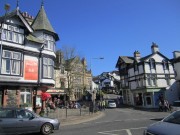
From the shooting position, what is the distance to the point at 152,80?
149ft

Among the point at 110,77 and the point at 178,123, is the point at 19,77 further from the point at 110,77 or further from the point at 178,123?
the point at 110,77

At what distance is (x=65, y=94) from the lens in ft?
182

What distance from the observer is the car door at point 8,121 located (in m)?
11.8

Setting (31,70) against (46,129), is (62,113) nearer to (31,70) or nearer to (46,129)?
(31,70)

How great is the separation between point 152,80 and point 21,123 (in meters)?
37.5

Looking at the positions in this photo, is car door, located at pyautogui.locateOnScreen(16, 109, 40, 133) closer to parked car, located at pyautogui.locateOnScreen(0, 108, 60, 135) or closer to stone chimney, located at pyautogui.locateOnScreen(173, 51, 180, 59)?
parked car, located at pyautogui.locateOnScreen(0, 108, 60, 135)

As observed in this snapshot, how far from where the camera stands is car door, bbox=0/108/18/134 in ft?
38.8

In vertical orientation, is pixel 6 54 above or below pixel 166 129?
above

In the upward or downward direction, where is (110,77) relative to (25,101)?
upward

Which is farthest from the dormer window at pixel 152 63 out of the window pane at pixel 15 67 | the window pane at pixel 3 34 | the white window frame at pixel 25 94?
A: the window pane at pixel 3 34

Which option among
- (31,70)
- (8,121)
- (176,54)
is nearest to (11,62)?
(31,70)

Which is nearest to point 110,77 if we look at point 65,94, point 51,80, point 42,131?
point 65,94

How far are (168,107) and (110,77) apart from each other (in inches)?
2157

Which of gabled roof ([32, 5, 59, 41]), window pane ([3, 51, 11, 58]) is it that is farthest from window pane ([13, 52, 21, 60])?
gabled roof ([32, 5, 59, 41])
